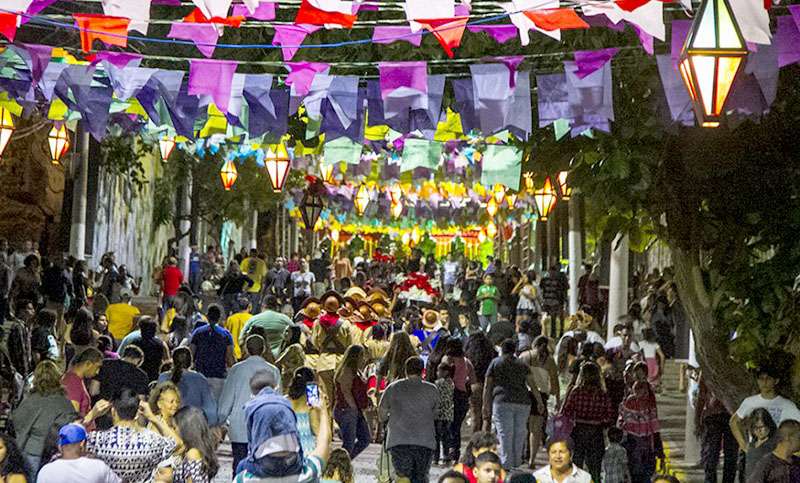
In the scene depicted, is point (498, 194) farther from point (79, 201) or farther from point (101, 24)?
point (101, 24)

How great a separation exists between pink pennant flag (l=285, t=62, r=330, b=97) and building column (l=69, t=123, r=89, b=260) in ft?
50.2

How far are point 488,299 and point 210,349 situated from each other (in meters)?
16.0

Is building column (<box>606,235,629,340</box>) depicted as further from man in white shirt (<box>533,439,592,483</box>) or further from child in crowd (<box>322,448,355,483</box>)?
child in crowd (<box>322,448,355,483</box>)

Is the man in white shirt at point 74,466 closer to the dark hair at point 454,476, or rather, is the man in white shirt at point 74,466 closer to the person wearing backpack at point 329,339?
the dark hair at point 454,476

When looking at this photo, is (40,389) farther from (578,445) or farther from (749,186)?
(749,186)

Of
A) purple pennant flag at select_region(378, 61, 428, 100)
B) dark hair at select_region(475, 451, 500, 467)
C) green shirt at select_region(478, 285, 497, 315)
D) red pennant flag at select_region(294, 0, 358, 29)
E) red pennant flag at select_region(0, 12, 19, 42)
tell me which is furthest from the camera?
green shirt at select_region(478, 285, 497, 315)

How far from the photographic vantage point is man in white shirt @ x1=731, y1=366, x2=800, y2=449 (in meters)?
13.1

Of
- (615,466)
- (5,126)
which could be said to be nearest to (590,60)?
(615,466)

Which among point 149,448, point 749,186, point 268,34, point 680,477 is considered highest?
point 268,34

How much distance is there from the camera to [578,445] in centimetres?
1554

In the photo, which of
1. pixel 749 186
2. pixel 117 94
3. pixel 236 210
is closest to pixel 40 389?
pixel 117 94

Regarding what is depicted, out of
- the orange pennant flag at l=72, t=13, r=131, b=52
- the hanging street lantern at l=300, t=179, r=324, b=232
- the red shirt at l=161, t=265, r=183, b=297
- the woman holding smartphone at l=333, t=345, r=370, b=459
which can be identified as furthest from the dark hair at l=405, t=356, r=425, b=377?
the hanging street lantern at l=300, t=179, r=324, b=232

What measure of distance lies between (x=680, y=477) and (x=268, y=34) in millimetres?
6686

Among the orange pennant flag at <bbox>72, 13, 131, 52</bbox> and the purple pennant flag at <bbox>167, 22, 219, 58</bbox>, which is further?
the purple pennant flag at <bbox>167, 22, 219, 58</bbox>
